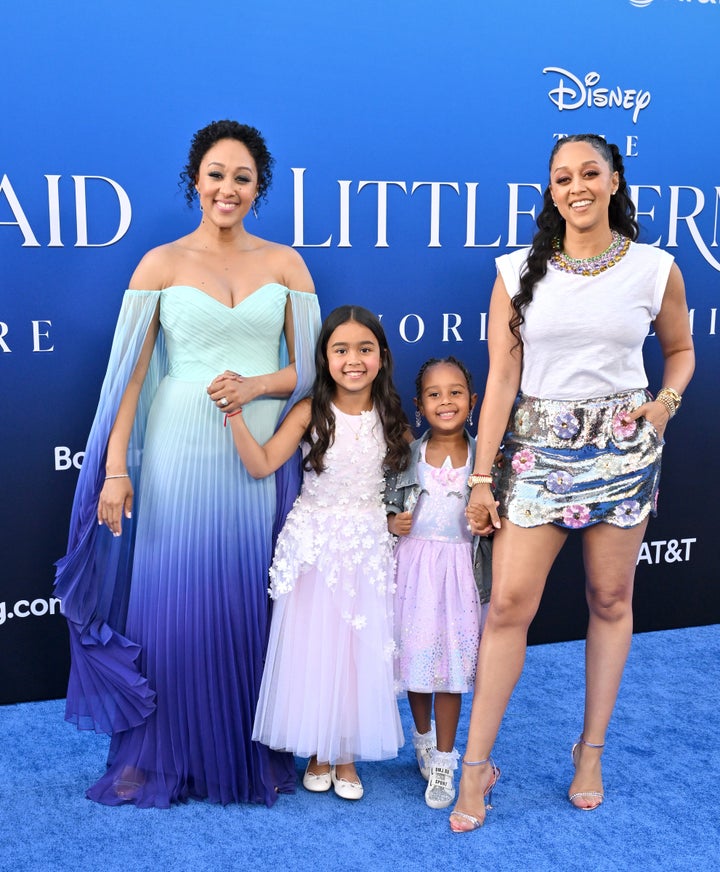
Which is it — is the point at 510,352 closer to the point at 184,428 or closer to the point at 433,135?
the point at 184,428

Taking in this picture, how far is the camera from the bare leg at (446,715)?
9.01ft

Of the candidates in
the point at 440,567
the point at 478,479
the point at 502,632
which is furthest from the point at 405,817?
the point at 478,479

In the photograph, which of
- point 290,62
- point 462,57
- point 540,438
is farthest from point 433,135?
point 540,438

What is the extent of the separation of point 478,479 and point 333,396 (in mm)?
461

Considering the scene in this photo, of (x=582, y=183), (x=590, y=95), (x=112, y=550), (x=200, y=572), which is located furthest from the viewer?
(x=590, y=95)

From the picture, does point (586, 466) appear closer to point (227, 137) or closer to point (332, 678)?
point (332, 678)

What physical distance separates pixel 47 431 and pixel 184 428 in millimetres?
769

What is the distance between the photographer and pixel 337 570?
8.73ft

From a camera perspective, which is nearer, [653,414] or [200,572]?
[653,414]

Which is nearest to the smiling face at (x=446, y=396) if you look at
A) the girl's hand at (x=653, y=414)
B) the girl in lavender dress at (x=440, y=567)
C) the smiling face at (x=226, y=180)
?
the girl in lavender dress at (x=440, y=567)

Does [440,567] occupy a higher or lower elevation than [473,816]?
higher

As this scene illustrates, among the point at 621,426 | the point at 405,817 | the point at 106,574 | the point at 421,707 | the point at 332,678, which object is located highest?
the point at 621,426

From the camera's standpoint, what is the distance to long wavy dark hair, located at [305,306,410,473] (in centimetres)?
269

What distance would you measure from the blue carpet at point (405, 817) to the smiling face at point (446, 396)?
1.05 meters
